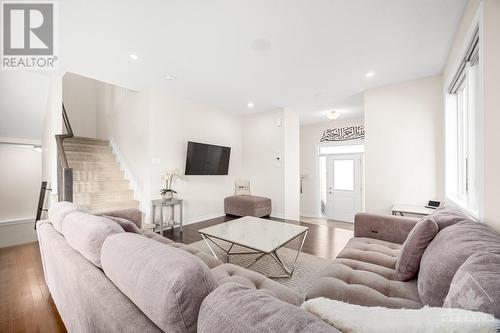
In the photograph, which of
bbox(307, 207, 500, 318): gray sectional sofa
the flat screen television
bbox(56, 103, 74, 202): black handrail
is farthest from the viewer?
the flat screen television

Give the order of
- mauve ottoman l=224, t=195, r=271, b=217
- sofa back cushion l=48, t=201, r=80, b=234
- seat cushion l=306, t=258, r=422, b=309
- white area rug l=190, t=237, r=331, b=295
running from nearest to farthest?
seat cushion l=306, t=258, r=422, b=309, sofa back cushion l=48, t=201, r=80, b=234, white area rug l=190, t=237, r=331, b=295, mauve ottoman l=224, t=195, r=271, b=217

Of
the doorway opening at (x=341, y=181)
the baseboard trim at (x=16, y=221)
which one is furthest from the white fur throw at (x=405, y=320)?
the baseboard trim at (x=16, y=221)

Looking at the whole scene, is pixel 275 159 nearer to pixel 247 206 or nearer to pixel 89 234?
pixel 247 206

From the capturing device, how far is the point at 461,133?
259 centimetres

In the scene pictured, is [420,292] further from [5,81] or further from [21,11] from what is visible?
[5,81]

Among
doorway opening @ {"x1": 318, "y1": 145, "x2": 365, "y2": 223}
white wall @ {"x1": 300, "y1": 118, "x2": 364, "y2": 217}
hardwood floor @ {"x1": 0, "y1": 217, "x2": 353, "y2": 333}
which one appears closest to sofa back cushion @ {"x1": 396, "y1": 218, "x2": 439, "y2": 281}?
hardwood floor @ {"x1": 0, "y1": 217, "x2": 353, "y2": 333}

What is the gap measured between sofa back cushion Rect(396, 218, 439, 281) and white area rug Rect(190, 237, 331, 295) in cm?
85

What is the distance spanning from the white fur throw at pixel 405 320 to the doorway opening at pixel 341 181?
568cm

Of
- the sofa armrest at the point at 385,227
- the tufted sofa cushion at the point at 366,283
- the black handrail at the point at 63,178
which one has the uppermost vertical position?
the black handrail at the point at 63,178

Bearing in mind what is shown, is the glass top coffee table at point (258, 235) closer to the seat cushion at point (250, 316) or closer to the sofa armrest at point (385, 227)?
the sofa armrest at point (385, 227)

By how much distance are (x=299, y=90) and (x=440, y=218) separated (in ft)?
9.71

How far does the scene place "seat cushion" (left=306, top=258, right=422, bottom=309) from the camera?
1082 mm

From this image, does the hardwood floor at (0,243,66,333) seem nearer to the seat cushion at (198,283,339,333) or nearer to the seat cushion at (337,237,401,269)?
the seat cushion at (198,283,339,333)

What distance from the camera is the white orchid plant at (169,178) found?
374 centimetres
